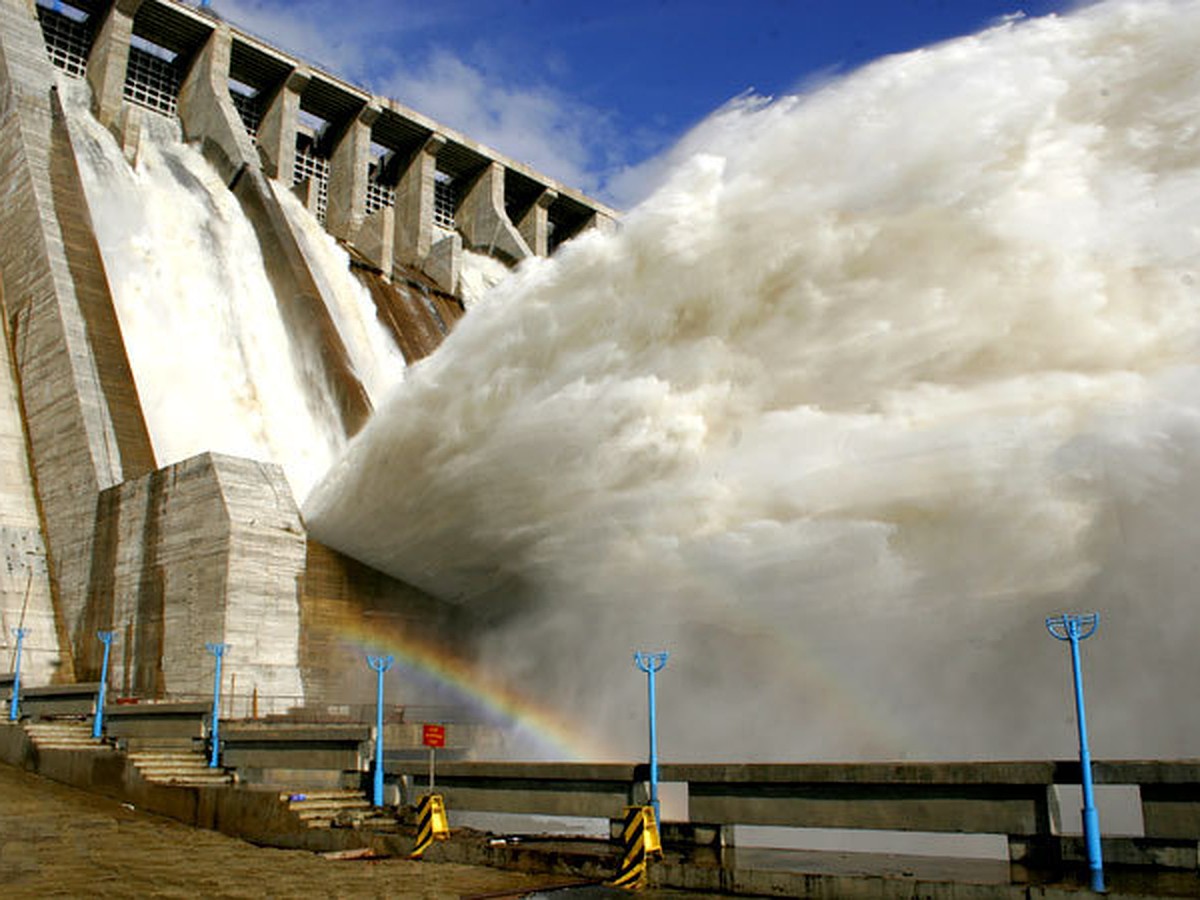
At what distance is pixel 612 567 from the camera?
22.0 metres

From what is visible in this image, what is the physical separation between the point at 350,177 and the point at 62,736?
1285 inches

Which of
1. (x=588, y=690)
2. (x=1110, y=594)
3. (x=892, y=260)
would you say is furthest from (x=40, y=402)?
(x=1110, y=594)

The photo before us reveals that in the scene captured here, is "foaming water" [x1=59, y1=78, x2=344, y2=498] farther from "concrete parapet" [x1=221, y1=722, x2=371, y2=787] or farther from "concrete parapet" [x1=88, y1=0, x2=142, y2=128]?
"concrete parapet" [x1=221, y1=722, x2=371, y2=787]

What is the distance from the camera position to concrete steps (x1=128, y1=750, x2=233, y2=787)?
1625cm

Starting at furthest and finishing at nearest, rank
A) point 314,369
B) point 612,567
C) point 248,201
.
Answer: point 248,201
point 314,369
point 612,567

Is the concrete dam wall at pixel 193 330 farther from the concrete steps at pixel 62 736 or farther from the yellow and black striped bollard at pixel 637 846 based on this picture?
the yellow and black striped bollard at pixel 637 846

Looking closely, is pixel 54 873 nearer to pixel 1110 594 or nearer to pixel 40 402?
pixel 1110 594

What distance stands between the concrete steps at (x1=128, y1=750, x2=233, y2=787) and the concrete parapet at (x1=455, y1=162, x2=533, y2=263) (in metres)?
37.1

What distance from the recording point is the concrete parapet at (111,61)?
38.8m

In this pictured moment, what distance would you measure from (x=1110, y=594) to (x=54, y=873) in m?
14.4

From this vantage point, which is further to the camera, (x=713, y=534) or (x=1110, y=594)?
(x=713, y=534)

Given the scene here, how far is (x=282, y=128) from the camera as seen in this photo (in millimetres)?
44812

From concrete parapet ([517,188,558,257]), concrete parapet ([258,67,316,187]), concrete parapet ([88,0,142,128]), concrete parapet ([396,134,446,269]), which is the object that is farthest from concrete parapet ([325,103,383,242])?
concrete parapet ([517,188,558,257])

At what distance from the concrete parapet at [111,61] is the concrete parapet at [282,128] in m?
6.18
